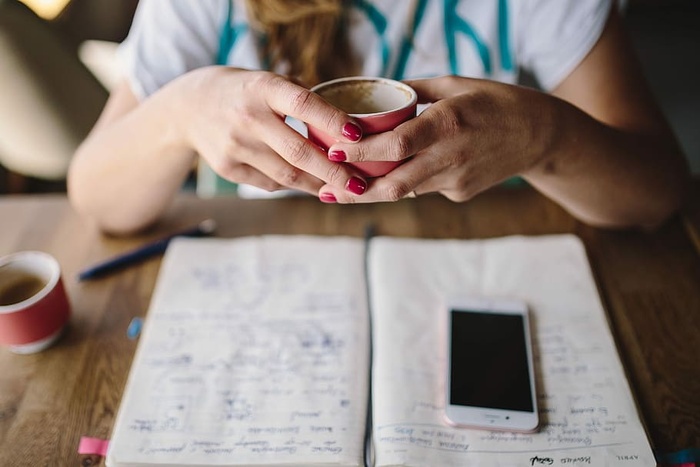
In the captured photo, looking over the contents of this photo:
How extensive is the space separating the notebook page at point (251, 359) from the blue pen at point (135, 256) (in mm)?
19

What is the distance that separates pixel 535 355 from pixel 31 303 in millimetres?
529

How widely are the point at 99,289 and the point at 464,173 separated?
0.47 metres

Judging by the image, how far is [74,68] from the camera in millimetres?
1386

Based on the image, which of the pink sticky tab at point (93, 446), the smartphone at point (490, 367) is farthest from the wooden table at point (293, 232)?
the smartphone at point (490, 367)

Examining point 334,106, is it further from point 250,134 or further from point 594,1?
A: point 594,1

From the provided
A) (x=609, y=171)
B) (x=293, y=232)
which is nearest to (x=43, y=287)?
(x=293, y=232)

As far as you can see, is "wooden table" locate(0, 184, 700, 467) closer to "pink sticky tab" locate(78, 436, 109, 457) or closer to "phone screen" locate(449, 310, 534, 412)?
"pink sticky tab" locate(78, 436, 109, 457)

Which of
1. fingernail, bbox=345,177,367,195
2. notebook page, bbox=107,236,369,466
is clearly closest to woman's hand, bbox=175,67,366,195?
fingernail, bbox=345,177,367,195

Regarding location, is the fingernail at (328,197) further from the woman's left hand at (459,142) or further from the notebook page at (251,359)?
the notebook page at (251,359)

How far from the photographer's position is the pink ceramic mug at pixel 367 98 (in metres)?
0.53

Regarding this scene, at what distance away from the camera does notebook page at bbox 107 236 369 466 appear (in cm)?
54

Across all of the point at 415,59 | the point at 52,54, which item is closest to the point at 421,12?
the point at 415,59

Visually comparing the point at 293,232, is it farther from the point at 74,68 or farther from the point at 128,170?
the point at 74,68

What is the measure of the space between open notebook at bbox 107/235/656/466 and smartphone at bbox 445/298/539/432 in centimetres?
1
